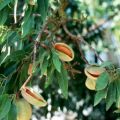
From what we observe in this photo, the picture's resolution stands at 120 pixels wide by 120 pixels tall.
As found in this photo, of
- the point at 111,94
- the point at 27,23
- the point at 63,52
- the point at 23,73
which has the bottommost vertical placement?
the point at 111,94

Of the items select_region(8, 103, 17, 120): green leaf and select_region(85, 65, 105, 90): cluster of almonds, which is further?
select_region(85, 65, 105, 90): cluster of almonds

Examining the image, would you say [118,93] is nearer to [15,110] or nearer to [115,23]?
[15,110]

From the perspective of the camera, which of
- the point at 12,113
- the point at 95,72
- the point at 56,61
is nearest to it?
the point at 12,113

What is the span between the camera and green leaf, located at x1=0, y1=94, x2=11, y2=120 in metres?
1.81

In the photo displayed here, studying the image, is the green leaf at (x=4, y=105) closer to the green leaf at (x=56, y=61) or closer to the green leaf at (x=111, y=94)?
the green leaf at (x=56, y=61)

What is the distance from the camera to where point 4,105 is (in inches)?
72.4

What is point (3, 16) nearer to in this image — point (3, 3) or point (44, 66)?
point (3, 3)

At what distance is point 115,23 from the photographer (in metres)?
4.46

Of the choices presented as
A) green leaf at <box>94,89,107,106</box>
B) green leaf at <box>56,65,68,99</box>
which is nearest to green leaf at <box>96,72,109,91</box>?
green leaf at <box>94,89,107,106</box>

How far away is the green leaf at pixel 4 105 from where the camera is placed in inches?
71.4

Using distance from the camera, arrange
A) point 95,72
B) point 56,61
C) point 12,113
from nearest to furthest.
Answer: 1. point 12,113
2. point 56,61
3. point 95,72

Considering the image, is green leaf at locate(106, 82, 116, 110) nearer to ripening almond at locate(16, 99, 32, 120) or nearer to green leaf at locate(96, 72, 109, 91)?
green leaf at locate(96, 72, 109, 91)

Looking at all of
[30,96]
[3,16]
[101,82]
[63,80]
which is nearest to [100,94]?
[101,82]

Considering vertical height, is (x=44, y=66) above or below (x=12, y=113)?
above
